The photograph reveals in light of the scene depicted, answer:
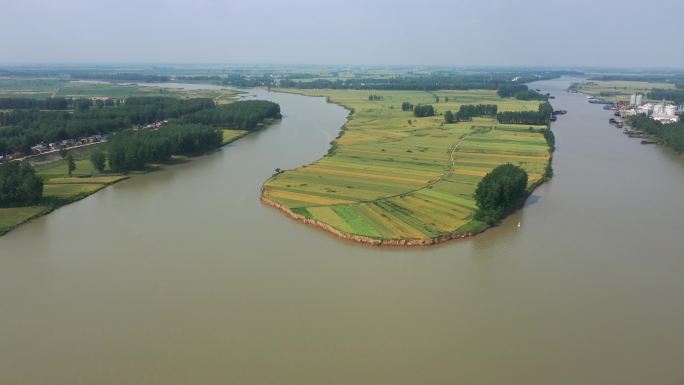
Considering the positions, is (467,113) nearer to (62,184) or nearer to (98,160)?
(98,160)

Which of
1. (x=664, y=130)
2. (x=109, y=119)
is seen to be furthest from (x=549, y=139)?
(x=109, y=119)

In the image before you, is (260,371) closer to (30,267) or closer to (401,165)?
(30,267)

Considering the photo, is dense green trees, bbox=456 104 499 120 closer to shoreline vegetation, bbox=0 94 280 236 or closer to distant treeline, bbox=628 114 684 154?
distant treeline, bbox=628 114 684 154

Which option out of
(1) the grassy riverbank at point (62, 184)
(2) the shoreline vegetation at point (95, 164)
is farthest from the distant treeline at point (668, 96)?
(1) the grassy riverbank at point (62, 184)

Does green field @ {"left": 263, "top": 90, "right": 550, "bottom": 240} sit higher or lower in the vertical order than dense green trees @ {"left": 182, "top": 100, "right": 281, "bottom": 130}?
lower

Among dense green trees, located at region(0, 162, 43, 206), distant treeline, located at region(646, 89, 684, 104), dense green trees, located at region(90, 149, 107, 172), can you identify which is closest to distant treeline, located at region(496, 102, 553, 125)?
distant treeline, located at region(646, 89, 684, 104)

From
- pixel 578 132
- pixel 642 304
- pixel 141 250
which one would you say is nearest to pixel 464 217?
pixel 642 304
